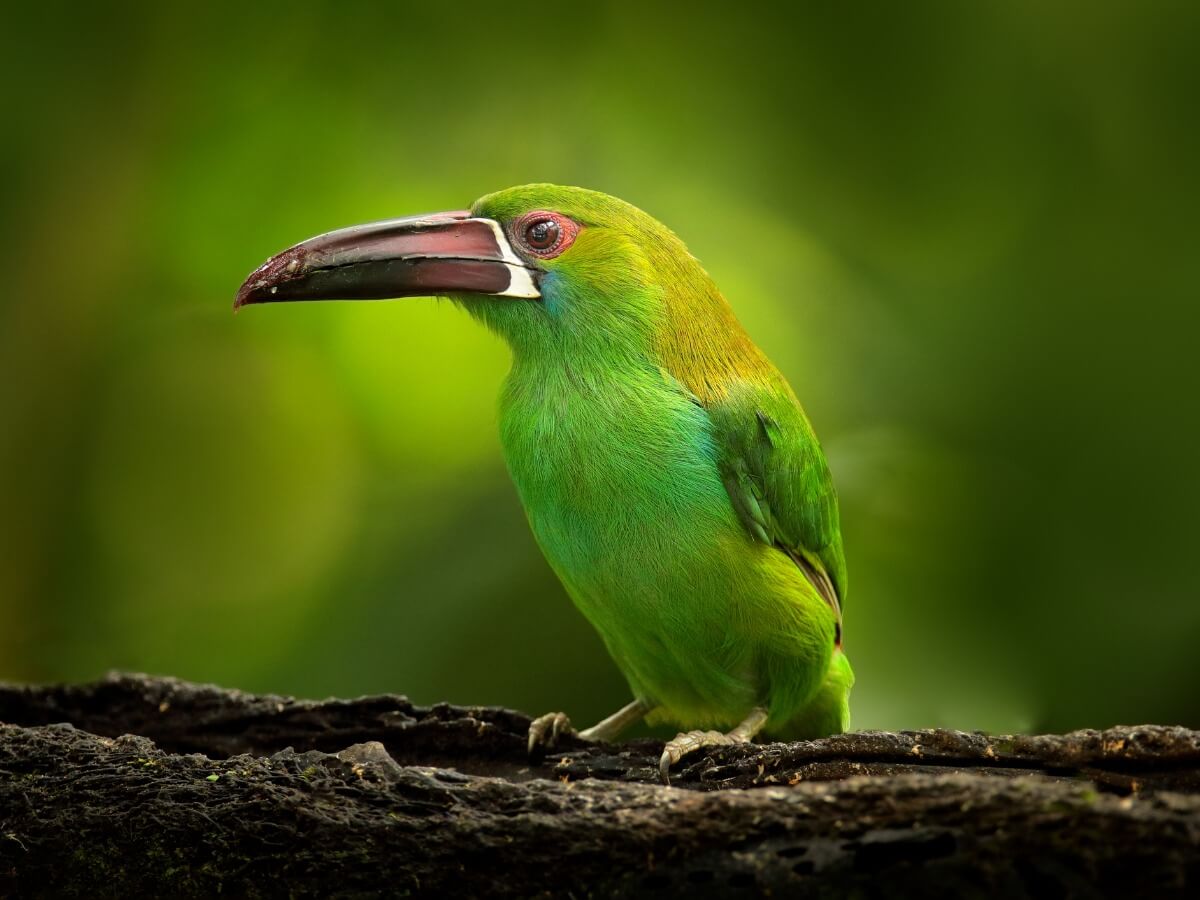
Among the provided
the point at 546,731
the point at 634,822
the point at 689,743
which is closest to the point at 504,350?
the point at 546,731

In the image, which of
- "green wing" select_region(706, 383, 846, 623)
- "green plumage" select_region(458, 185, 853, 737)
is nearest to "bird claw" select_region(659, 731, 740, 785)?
"green plumage" select_region(458, 185, 853, 737)

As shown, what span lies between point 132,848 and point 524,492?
1.50 m

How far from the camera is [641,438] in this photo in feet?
11.7

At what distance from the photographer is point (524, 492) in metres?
3.72

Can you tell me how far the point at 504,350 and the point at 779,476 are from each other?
2.38 meters

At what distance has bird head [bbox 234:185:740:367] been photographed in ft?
12.3

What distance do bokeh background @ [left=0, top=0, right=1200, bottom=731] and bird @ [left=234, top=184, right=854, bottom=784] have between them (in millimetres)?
1153

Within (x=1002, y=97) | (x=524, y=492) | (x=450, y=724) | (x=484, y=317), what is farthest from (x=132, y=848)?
(x=1002, y=97)

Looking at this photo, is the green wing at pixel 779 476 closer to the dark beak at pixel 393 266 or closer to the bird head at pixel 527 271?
the bird head at pixel 527 271

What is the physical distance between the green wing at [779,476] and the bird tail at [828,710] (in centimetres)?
22

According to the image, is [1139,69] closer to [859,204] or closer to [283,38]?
[859,204]

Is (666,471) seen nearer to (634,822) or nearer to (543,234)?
(543,234)

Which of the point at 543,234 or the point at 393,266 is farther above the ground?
the point at 543,234

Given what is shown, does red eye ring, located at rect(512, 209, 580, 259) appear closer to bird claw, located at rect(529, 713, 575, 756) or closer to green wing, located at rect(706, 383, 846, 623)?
green wing, located at rect(706, 383, 846, 623)
